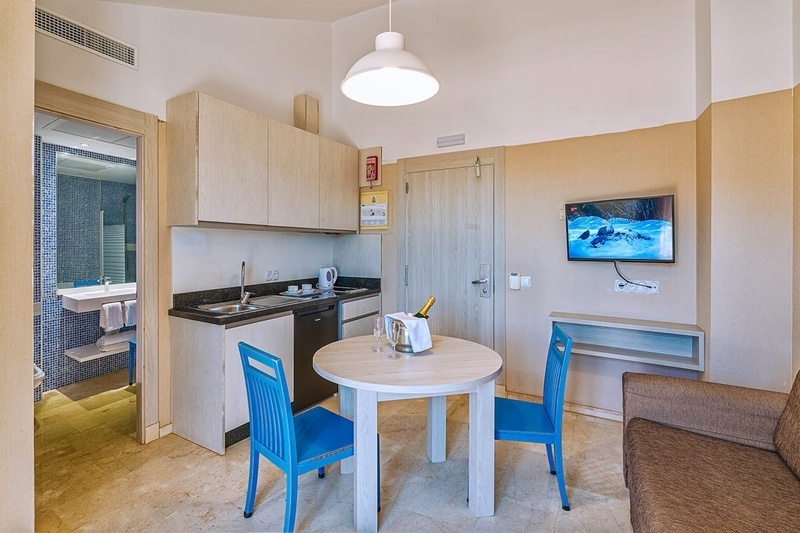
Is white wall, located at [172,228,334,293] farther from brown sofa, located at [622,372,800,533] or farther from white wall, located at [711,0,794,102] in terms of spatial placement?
white wall, located at [711,0,794,102]

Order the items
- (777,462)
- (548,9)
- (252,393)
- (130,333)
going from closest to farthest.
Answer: (777,462)
(252,393)
(548,9)
(130,333)

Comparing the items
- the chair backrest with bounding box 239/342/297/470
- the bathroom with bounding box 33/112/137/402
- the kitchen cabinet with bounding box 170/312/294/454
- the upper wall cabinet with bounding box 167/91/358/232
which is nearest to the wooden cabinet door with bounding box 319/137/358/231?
the upper wall cabinet with bounding box 167/91/358/232

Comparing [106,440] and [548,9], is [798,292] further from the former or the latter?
[106,440]

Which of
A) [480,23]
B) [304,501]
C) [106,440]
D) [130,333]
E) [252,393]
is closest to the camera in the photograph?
[252,393]

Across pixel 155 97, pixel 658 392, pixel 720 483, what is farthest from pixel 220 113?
pixel 720 483

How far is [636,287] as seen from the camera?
296 cm

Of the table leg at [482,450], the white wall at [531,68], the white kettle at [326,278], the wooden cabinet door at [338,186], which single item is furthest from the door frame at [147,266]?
the table leg at [482,450]

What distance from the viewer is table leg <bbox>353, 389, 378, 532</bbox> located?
1746 mm

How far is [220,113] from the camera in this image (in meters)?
2.72

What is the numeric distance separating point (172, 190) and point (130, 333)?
2195 mm

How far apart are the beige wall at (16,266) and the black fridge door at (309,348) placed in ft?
6.18

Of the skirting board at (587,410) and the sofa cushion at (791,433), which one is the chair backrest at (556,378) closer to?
the sofa cushion at (791,433)

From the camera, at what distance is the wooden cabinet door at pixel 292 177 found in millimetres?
3160

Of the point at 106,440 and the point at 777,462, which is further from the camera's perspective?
the point at 106,440
